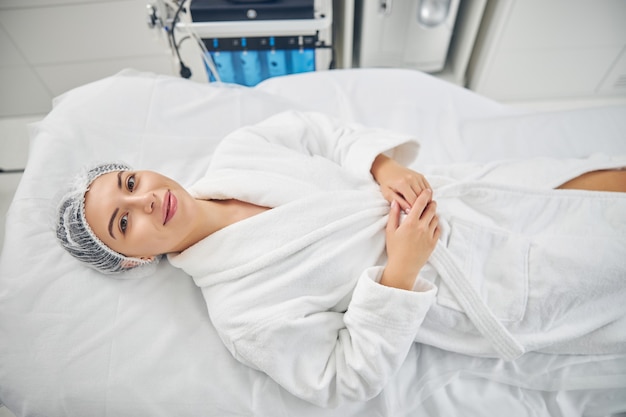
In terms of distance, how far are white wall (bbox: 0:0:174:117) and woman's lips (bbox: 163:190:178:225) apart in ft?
3.66

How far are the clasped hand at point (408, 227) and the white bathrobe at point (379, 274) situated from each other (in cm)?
3

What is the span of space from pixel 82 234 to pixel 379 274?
651 millimetres

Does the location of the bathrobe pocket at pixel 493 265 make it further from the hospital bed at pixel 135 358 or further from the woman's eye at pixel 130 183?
the woman's eye at pixel 130 183

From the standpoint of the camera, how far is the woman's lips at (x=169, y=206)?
0.81 meters

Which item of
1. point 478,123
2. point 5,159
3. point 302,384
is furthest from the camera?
point 5,159

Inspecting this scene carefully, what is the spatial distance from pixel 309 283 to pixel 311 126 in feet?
1.72

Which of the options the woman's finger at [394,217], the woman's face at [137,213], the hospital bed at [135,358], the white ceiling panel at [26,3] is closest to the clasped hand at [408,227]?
the woman's finger at [394,217]

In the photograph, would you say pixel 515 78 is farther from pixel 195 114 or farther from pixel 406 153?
pixel 195 114

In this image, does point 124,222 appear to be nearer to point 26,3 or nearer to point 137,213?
point 137,213

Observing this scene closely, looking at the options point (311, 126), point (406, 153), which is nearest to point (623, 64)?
point (406, 153)

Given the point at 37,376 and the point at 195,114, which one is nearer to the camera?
the point at 37,376

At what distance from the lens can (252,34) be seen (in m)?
1.42

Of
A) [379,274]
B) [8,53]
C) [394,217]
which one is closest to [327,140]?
[394,217]

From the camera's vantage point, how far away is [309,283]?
2.74ft
